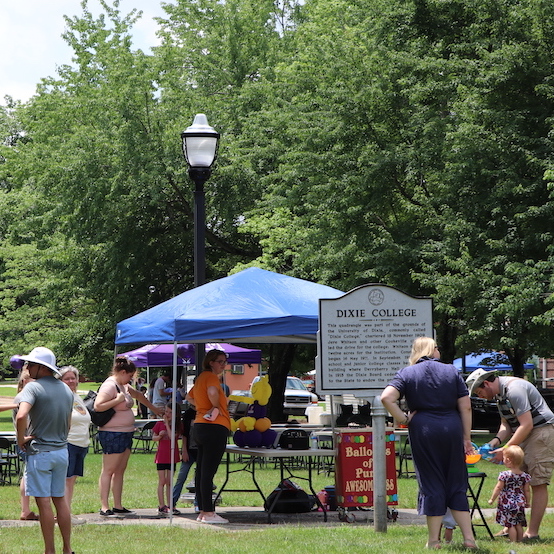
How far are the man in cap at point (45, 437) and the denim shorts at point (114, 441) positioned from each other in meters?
2.89

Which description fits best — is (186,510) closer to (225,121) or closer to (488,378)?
(488,378)

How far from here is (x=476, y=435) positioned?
26.3 meters

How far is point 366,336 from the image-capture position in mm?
9484

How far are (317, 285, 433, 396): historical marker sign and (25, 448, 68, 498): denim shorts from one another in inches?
108

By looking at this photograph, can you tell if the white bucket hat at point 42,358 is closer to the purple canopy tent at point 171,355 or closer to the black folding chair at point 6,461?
the black folding chair at point 6,461

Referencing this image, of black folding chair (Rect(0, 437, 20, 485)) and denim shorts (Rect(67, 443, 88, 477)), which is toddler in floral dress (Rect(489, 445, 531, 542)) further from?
black folding chair (Rect(0, 437, 20, 485))

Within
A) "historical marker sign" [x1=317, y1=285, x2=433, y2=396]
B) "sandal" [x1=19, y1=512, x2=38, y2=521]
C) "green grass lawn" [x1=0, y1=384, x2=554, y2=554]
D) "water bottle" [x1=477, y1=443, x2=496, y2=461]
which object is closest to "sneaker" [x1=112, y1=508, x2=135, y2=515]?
"green grass lawn" [x1=0, y1=384, x2=554, y2=554]

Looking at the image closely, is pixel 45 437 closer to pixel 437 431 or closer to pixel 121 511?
pixel 437 431

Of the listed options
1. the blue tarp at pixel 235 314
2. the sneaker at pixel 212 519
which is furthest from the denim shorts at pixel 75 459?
the sneaker at pixel 212 519

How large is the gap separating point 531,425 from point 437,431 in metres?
1.40

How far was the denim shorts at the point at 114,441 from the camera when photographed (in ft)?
35.2

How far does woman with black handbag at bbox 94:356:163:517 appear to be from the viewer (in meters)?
10.5

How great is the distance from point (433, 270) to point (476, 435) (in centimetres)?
763

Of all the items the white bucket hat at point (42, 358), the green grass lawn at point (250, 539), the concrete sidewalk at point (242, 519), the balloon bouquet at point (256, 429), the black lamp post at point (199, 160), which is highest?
the black lamp post at point (199, 160)
